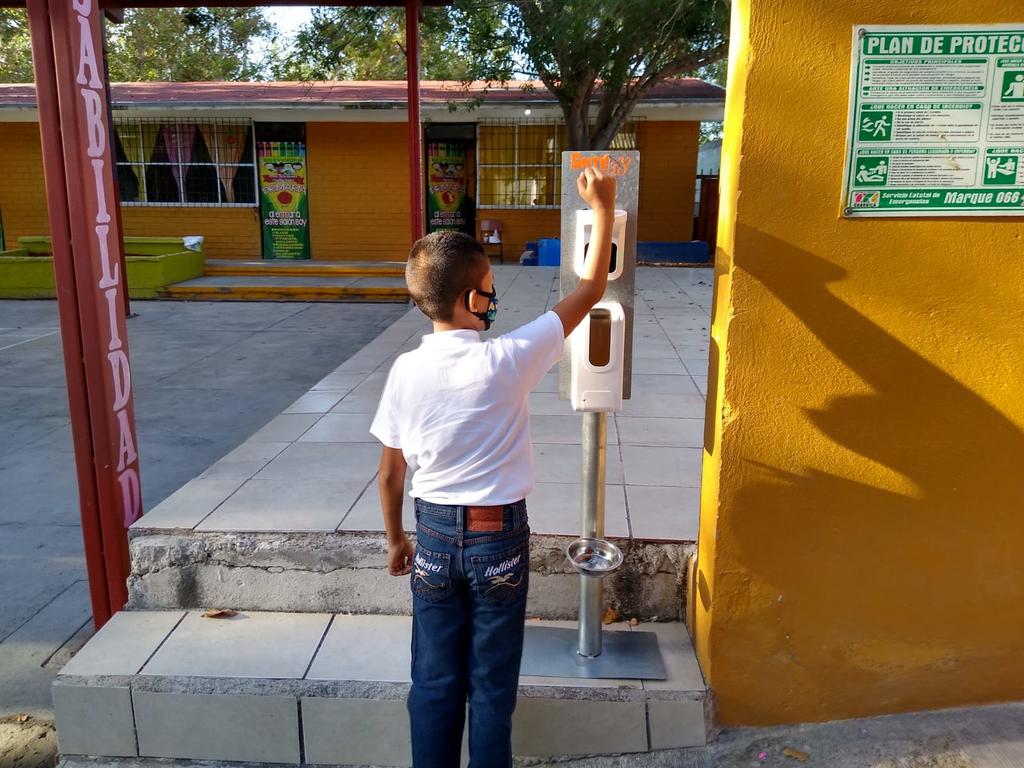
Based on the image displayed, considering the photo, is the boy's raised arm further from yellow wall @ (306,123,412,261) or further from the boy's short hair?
yellow wall @ (306,123,412,261)

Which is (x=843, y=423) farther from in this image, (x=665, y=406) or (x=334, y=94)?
(x=334, y=94)

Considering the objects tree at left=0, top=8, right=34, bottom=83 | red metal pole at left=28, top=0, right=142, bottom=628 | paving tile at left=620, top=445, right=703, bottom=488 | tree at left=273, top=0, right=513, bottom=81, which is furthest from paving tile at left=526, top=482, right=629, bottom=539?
tree at left=0, top=8, right=34, bottom=83

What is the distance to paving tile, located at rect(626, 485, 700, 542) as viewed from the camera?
3045 millimetres

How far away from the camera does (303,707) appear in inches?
104

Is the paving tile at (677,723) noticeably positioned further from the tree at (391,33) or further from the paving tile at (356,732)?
the tree at (391,33)

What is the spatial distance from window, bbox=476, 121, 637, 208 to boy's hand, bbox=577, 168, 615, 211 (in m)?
13.7

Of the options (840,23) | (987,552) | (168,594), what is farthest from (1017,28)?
(168,594)

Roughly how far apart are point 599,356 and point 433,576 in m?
0.81

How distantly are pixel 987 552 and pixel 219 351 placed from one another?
26.9ft

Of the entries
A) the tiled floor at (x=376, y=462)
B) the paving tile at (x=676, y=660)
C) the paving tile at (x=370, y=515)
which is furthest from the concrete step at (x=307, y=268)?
the paving tile at (x=676, y=660)

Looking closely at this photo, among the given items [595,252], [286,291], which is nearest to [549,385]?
[595,252]

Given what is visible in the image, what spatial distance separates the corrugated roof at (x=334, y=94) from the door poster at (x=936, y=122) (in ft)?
40.7

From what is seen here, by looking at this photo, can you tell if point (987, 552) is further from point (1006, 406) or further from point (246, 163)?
point (246, 163)

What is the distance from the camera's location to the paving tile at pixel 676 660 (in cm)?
262
